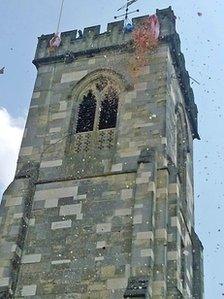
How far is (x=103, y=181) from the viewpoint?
2050 cm

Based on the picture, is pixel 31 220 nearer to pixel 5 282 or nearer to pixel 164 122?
pixel 5 282

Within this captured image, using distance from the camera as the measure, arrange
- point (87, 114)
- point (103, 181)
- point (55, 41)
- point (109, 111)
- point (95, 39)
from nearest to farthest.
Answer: point (103, 181), point (109, 111), point (87, 114), point (95, 39), point (55, 41)

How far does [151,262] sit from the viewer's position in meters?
17.9

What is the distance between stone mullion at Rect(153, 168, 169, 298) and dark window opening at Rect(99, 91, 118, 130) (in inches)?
124

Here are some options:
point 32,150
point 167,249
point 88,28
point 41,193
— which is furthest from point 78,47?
point 167,249

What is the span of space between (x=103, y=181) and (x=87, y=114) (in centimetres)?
349

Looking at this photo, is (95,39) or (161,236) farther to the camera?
(95,39)

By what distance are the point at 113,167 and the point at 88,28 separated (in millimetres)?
7317

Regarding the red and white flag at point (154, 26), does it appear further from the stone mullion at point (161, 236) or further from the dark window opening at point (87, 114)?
the stone mullion at point (161, 236)

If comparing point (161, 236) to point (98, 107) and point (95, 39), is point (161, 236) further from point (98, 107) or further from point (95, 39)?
point (95, 39)

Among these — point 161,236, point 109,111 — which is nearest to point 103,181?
point 161,236

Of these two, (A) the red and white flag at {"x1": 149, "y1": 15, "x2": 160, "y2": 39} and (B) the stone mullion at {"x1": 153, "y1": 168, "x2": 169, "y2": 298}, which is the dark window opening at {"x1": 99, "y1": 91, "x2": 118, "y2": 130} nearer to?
(A) the red and white flag at {"x1": 149, "y1": 15, "x2": 160, "y2": 39}

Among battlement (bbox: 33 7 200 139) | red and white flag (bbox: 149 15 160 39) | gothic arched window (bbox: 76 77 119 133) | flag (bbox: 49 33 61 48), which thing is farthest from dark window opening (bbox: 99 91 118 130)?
flag (bbox: 49 33 61 48)

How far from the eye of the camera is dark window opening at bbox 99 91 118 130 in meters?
22.6
